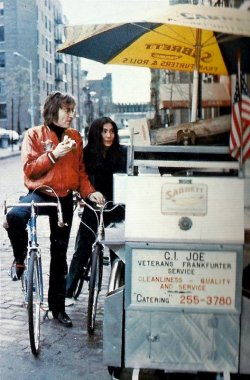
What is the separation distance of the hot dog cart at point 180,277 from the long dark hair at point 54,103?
1617 mm

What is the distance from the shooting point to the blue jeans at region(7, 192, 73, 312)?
14.5 ft

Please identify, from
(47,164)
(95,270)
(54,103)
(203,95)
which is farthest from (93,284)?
(203,95)

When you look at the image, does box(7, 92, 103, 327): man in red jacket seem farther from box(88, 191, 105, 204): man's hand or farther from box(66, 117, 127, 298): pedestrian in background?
box(66, 117, 127, 298): pedestrian in background

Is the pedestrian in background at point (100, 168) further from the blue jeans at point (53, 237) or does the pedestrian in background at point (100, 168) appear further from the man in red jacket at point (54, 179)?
the blue jeans at point (53, 237)

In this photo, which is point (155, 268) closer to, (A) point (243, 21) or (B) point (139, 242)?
(B) point (139, 242)

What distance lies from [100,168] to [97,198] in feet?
1.45

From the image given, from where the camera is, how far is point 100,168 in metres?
5.13

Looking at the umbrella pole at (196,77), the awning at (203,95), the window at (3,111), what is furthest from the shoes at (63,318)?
the window at (3,111)

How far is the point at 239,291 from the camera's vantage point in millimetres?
3193

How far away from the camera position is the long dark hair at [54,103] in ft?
15.3

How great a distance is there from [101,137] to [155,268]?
2219 mm

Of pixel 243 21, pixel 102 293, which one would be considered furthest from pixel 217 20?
pixel 102 293

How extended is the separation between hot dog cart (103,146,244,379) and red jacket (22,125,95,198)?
4.73 ft

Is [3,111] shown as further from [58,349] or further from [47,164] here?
[58,349]
